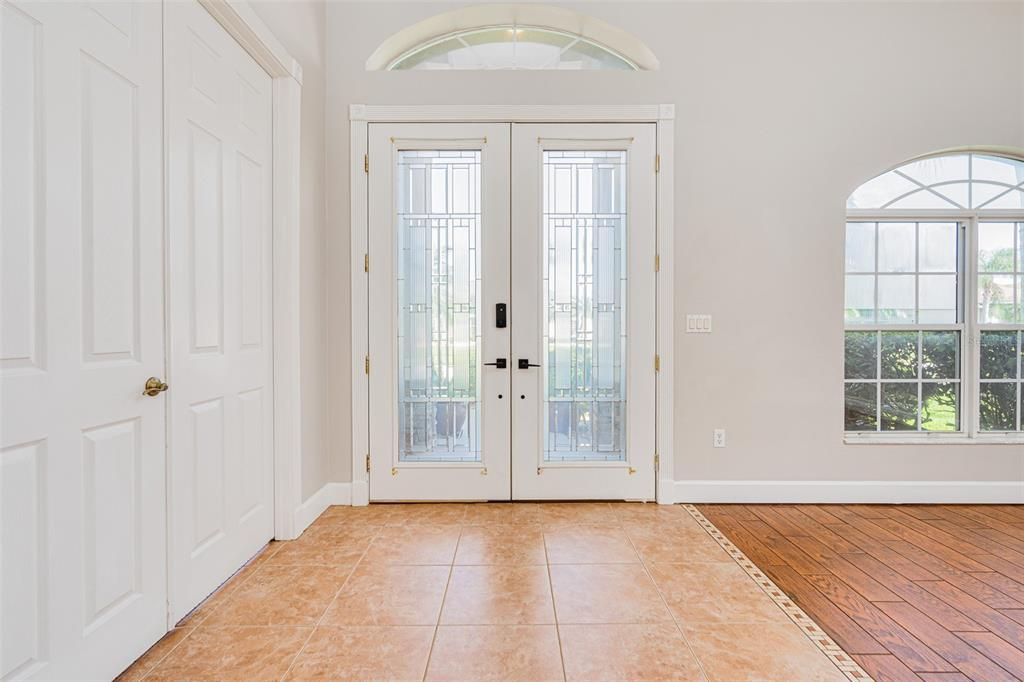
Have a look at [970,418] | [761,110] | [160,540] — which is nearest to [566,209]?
[761,110]

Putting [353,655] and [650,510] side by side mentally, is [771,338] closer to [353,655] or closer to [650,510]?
[650,510]

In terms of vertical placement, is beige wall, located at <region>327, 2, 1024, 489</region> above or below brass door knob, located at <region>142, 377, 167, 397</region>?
above

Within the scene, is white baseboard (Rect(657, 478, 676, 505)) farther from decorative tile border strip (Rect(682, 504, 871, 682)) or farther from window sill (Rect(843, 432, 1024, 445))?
window sill (Rect(843, 432, 1024, 445))

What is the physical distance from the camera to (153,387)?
1.65 meters

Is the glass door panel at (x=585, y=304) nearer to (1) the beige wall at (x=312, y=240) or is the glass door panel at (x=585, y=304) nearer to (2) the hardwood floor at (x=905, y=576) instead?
(2) the hardwood floor at (x=905, y=576)

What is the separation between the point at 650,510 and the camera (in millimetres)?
2951

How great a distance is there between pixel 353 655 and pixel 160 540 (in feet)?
2.64

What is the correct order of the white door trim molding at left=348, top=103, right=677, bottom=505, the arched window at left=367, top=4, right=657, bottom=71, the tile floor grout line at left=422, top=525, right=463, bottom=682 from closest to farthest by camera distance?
1. the tile floor grout line at left=422, top=525, right=463, bottom=682
2. the white door trim molding at left=348, top=103, right=677, bottom=505
3. the arched window at left=367, top=4, right=657, bottom=71

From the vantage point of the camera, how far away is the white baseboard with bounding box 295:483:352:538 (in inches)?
103

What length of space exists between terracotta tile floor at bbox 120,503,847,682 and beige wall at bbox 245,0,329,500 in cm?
46

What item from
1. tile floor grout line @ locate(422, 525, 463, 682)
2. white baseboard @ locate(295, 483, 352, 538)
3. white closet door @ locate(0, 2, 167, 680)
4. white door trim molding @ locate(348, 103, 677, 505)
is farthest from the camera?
white door trim molding @ locate(348, 103, 677, 505)

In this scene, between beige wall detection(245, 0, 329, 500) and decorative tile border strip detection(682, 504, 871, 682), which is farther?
beige wall detection(245, 0, 329, 500)

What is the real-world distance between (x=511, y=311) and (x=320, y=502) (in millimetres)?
1643

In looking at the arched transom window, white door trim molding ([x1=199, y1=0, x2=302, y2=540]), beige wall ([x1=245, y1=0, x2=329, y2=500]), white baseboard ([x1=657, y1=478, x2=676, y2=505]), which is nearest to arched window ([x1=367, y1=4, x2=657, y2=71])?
the arched transom window
